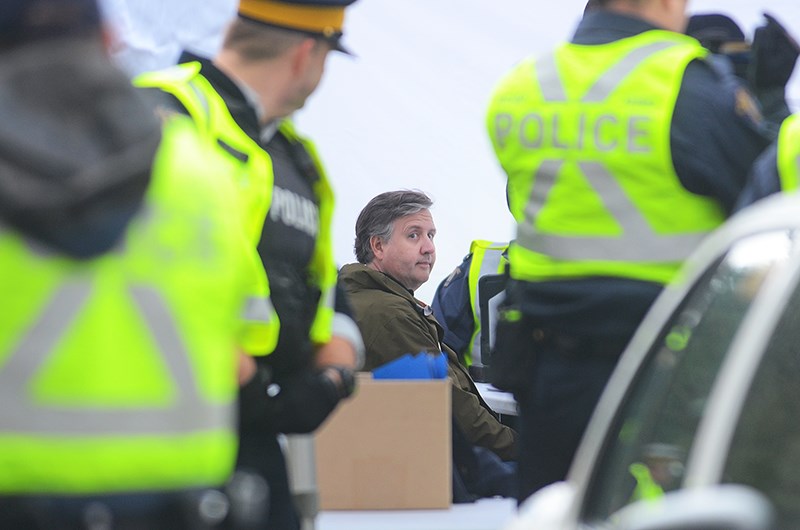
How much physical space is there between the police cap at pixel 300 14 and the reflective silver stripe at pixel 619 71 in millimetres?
664

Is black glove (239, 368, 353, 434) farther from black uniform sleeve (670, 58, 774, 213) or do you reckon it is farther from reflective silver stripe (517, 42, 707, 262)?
black uniform sleeve (670, 58, 774, 213)

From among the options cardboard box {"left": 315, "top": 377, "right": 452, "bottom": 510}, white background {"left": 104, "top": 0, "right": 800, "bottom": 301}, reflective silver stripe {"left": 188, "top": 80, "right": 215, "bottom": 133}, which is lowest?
cardboard box {"left": 315, "top": 377, "right": 452, "bottom": 510}

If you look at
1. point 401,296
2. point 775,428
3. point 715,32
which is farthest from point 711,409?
point 401,296

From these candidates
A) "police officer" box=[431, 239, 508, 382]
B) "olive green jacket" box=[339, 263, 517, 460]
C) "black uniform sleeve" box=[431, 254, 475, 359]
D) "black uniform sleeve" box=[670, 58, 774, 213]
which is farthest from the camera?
"black uniform sleeve" box=[431, 254, 475, 359]

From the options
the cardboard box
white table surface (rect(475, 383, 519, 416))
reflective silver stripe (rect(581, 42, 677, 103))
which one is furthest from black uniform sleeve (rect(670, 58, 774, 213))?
white table surface (rect(475, 383, 519, 416))

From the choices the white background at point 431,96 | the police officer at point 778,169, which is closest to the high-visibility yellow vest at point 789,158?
the police officer at point 778,169

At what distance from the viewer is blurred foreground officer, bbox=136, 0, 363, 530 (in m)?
3.21

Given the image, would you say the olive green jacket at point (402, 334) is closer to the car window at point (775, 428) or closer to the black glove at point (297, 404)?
the black glove at point (297, 404)

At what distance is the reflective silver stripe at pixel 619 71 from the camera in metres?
3.73

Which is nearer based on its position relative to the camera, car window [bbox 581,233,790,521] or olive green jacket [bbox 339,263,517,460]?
car window [bbox 581,233,790,521]

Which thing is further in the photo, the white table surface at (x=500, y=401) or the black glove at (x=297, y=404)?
the white table surface at (x=500, y=401)

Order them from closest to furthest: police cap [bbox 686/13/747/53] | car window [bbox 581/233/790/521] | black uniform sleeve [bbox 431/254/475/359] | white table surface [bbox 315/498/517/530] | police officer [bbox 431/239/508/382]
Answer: car window [bbox 581/233/790/521] → police cap [bbox 686/13/747/53] → white table surface [bbox 315/498/517/530] → police officer [bbox 431/239/508/382] → black uniform sleeve [bbox 431/254/475/359]

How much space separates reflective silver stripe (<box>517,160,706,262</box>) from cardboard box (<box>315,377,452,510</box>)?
4.70 feet

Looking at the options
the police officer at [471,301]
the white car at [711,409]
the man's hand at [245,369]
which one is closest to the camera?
the white car at [711,409]
